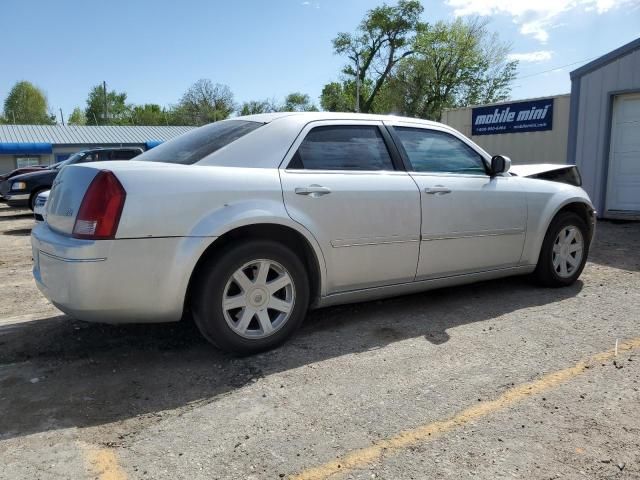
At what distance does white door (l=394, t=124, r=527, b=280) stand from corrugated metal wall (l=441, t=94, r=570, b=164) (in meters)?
9.00

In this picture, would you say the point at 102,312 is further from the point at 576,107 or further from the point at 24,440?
the point at 576,107

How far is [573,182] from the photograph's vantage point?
570cm

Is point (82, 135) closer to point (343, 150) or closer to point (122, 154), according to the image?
point (122, 154)

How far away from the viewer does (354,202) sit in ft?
12.4

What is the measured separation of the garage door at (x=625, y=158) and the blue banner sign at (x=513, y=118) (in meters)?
2.53

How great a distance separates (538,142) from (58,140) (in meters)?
36.2

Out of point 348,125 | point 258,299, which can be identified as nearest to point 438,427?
point 258,299

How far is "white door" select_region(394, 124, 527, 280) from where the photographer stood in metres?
4.22

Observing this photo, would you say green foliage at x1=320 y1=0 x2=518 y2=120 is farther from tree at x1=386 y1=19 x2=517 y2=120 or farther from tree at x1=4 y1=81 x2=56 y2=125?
tree at x1=4 y1=81 x2=56 y2=125

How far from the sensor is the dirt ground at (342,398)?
238cm

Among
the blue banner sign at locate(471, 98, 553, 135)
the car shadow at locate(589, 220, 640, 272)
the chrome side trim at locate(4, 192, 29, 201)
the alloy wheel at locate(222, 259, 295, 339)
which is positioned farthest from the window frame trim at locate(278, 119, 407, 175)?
the chrome side trim at locate(4, 192, 29, 201)

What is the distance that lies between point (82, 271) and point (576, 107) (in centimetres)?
1073

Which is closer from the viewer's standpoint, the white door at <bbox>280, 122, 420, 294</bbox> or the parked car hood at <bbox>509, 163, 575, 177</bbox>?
the white door at <bbox>280, 122, 420, 294</bbox>

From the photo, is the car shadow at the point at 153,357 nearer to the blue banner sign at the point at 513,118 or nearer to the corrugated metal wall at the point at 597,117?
the corrugated metal wall at the point at 597,117
